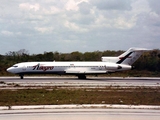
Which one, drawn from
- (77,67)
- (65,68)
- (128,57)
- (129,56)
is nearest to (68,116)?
(65,68)

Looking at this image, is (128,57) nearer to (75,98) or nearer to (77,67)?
(77,67)

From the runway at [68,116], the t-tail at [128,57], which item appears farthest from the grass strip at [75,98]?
the t-tail at [128,57]

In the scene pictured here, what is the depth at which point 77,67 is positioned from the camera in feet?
179

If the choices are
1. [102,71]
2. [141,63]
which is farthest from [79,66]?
[141,63]

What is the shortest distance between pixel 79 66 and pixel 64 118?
1559 inches

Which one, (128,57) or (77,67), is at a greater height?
(128,57)

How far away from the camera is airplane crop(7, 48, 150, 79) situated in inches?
2110

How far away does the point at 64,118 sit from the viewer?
49.5ft

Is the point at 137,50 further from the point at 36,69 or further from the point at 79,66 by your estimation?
the point at 36,69

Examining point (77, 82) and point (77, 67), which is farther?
point (77, 67)

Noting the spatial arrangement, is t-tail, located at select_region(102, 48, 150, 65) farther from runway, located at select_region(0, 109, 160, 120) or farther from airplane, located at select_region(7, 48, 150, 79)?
runway, located at select_region(0, 109, 160, 120)

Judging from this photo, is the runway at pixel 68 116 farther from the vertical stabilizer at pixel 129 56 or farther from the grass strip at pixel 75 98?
the vertical stabilizer at pixel 129 56

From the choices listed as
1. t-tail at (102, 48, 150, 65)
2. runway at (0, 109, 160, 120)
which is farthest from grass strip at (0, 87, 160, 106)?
t-tail at (102, 48, 150, 65)

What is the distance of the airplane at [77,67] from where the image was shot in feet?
176
